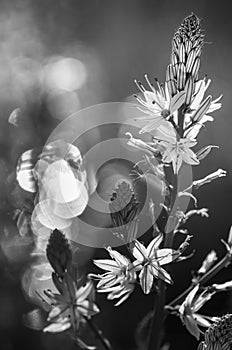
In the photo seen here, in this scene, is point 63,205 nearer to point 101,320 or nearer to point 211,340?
point 101,320

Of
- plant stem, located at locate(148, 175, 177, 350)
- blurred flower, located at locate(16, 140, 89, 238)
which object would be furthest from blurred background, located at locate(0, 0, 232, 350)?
plant stem, located at locate(148, 175, 177, 350)

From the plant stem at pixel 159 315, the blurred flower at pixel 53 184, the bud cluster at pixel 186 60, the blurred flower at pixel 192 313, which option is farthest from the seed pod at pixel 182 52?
the blurred flower at pixel 53 184

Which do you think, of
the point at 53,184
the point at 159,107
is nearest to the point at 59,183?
the point at 53,184

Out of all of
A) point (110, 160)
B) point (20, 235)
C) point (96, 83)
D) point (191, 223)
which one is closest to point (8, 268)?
point (20, 235)

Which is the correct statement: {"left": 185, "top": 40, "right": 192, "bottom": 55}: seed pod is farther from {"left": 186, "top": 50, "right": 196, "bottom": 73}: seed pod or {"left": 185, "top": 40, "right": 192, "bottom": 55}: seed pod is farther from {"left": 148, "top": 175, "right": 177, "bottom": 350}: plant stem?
{"left": 148, "top": 175, "right": 177, "bottom": 350}: plant stem

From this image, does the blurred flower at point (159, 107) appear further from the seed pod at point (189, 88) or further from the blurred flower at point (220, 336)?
the blurred flower at point (220, 336)
